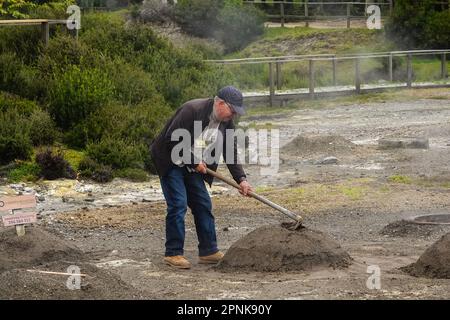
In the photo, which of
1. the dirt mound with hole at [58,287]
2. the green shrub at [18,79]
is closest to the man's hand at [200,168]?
the dirt mound with hole at [58,287]

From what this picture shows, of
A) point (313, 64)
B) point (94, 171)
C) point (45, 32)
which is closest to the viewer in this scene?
point (94, 171)

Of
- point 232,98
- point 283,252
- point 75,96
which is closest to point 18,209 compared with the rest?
point 232,98

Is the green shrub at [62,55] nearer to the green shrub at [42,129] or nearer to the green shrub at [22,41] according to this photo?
the green shrub at [22,41]

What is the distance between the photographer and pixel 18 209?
10695mm

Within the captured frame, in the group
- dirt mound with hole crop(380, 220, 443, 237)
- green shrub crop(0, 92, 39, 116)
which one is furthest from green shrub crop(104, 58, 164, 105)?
dirt mound with hole crop(380, 220, 443, 237)

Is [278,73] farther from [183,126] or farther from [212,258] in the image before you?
[183,126]

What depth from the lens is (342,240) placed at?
12.6m

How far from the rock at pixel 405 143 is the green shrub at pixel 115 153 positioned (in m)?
4.72

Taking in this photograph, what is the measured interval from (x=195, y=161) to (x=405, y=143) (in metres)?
10.4

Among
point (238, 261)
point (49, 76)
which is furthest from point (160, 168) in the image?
point (49, 76)

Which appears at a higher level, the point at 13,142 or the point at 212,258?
the point at 212,258

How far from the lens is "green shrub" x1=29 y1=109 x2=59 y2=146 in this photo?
60.0 ft

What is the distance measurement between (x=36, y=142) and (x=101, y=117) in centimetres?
120

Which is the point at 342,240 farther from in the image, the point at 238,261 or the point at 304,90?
the point at 304,90
